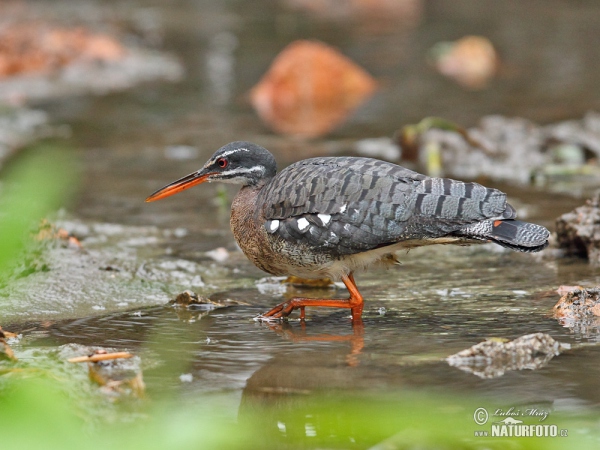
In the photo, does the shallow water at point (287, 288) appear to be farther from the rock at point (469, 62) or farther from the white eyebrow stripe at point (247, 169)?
the white eyebrow stripe at point (247, 169)

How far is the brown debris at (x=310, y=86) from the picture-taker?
14.2 metres

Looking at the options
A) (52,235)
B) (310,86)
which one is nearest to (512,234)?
(52,235)

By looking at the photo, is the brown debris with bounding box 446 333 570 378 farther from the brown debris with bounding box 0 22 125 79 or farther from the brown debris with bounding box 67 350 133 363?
the brown debris with bounding box 0 22 125 79

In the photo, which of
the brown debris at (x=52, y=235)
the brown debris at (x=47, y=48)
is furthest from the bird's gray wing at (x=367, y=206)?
the brown debris at (x=47, y=48)

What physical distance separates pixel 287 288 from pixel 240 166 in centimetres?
92

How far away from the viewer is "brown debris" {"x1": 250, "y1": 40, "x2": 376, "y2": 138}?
14211 mm

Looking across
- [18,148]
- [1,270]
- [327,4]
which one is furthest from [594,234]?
[327,4]

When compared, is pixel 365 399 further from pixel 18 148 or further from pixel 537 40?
pixel 537 40

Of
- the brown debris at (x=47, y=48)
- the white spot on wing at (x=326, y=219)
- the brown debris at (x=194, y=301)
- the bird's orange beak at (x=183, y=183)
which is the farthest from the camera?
the brown debris at (x=47, y=48)

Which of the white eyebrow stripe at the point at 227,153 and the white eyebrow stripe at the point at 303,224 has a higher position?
the white eyebrow stripe at the point at 227,153

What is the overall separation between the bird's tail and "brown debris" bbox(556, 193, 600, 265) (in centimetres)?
150

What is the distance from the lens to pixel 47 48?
51.9 ft

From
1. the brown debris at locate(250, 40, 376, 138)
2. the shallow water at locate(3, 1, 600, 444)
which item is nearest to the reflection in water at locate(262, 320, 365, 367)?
the shallow water at locate(3, 1, 600, 444)

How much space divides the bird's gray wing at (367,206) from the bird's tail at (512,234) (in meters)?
0.05
